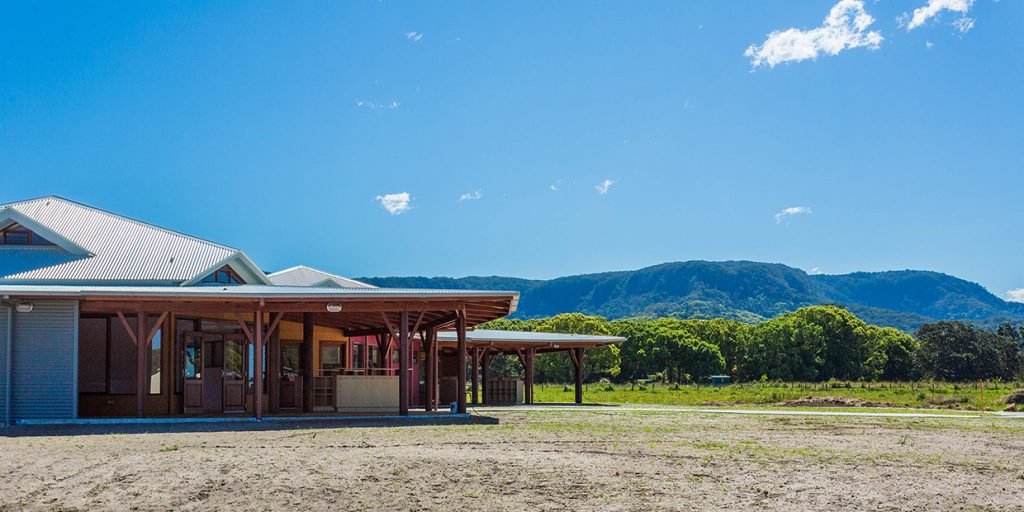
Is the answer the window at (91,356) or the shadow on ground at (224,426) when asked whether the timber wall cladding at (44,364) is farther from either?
the shadow on ground at (224,426)

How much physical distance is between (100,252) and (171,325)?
4.06 metres

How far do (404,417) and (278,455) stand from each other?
258 inches

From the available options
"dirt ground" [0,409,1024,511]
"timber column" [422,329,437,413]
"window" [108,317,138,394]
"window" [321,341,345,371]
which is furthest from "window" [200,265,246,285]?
"dirt ground" [0,409,1024,511]

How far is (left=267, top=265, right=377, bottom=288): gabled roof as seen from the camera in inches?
1022

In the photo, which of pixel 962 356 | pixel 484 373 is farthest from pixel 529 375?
pixel 962 356

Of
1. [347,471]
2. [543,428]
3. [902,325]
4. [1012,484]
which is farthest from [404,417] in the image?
[902,325]

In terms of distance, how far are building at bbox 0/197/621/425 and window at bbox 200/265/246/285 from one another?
32 millimetres

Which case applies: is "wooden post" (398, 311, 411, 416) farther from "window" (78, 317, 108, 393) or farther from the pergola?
the pergola

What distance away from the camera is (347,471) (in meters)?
8.91

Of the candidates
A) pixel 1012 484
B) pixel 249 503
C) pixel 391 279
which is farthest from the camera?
pixel 391 279

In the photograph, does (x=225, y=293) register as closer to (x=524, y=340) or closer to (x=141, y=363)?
(x=141, y=363)

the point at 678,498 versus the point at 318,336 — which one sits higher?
the point at 318,336

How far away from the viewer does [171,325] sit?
682 inches

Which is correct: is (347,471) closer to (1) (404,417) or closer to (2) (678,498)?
(2) (678,498)
